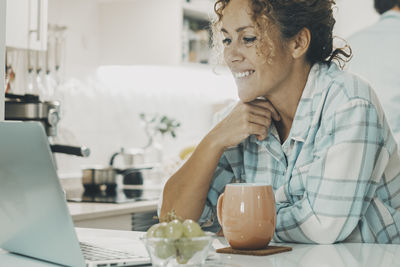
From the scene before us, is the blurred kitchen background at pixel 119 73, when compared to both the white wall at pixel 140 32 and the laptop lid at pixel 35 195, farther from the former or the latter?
the laptop lid at pixel 35 195

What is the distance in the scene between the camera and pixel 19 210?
43.1 inches

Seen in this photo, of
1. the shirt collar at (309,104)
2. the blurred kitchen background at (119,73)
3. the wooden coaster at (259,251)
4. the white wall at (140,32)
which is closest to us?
the wooden coaster at (259,251)

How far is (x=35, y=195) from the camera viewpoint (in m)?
1.02

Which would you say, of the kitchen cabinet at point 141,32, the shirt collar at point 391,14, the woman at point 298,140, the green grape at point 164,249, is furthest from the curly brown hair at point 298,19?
the kitchen cabinet at point 141,32

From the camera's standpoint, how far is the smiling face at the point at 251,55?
5.37 feet

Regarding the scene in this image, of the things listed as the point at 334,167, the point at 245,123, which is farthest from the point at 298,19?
the point at 334,167

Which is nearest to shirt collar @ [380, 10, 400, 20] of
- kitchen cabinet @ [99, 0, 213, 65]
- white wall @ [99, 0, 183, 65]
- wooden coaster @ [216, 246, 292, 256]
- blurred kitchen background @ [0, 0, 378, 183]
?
blurred kitchen background @ [0, 0, 378, 183]

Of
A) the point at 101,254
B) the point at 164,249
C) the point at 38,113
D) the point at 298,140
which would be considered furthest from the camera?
the point at 38,113

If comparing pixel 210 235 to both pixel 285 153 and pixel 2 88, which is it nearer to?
pixel 285 153

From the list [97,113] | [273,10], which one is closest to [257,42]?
[273,10]

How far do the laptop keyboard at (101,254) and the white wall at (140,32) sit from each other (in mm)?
2387

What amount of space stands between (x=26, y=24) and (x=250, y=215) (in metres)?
1.55

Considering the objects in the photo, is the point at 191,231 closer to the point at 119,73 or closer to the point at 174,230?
the point at 174,230

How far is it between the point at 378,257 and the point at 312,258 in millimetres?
121
